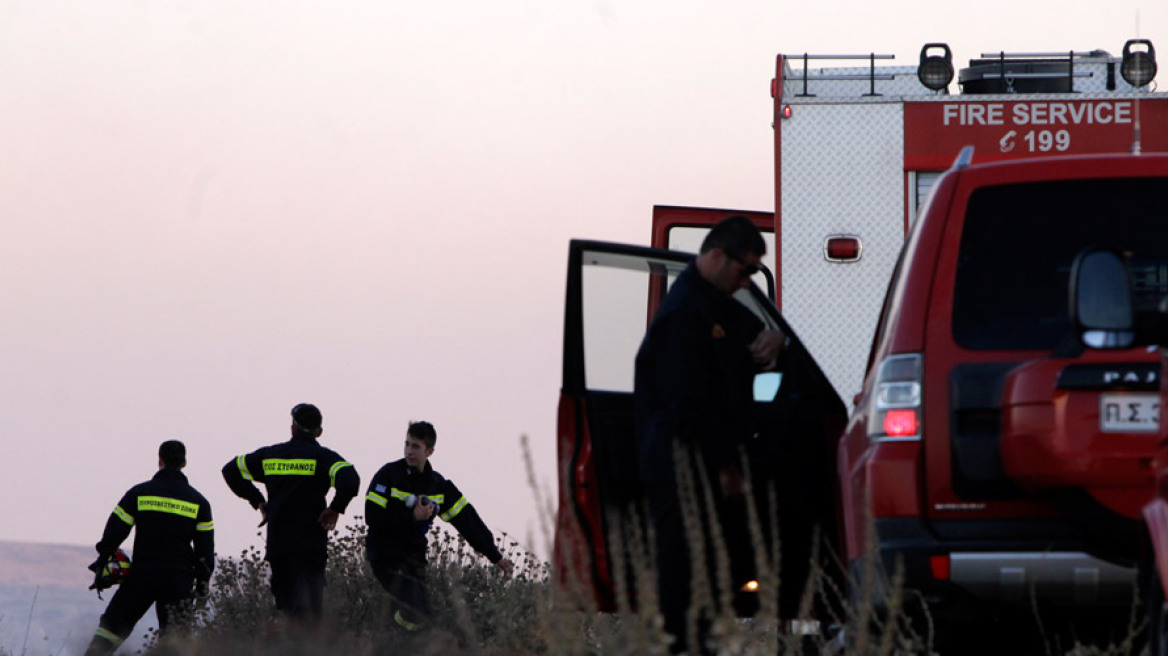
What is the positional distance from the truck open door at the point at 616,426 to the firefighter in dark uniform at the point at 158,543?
22.0 feet

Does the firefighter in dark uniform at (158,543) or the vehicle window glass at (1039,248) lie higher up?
the vehicle window glass at (1039,248)

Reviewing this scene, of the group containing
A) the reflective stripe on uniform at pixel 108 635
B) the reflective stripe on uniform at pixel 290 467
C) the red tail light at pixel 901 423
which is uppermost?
the red tail light at pixel 901 423

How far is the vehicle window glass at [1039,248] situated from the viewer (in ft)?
16.7

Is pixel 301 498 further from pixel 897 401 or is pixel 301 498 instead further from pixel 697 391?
pixel 897 401

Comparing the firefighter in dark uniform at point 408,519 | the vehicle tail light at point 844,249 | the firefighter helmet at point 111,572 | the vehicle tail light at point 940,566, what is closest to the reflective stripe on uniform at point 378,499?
the firefighter in dark uniform at point 408,519

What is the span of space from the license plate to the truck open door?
1654mm

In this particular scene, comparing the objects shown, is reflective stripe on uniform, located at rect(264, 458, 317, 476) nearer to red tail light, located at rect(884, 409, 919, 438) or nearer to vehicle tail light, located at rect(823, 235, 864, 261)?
vehicle tail light, located at rect(823, 235, 864, 261)

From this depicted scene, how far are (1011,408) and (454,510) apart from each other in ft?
24.9

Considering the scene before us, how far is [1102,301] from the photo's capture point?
14.1 ft

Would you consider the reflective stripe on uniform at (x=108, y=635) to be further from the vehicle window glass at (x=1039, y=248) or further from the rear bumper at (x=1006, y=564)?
the vehicle window glass at (x=1039, y=248)

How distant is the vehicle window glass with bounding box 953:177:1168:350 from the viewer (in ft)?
16.7

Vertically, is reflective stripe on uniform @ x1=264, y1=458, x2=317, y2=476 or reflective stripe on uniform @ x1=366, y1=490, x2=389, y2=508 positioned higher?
reflective stripe on uniform @ x1=264, y1=458, x2=317, y2=476

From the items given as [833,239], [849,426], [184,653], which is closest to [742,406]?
[849,426]

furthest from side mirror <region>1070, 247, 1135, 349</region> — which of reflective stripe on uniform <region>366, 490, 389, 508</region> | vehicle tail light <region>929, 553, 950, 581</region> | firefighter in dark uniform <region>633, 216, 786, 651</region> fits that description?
reflective stripe on uniform <region>366, 490, 389, 508</region>
